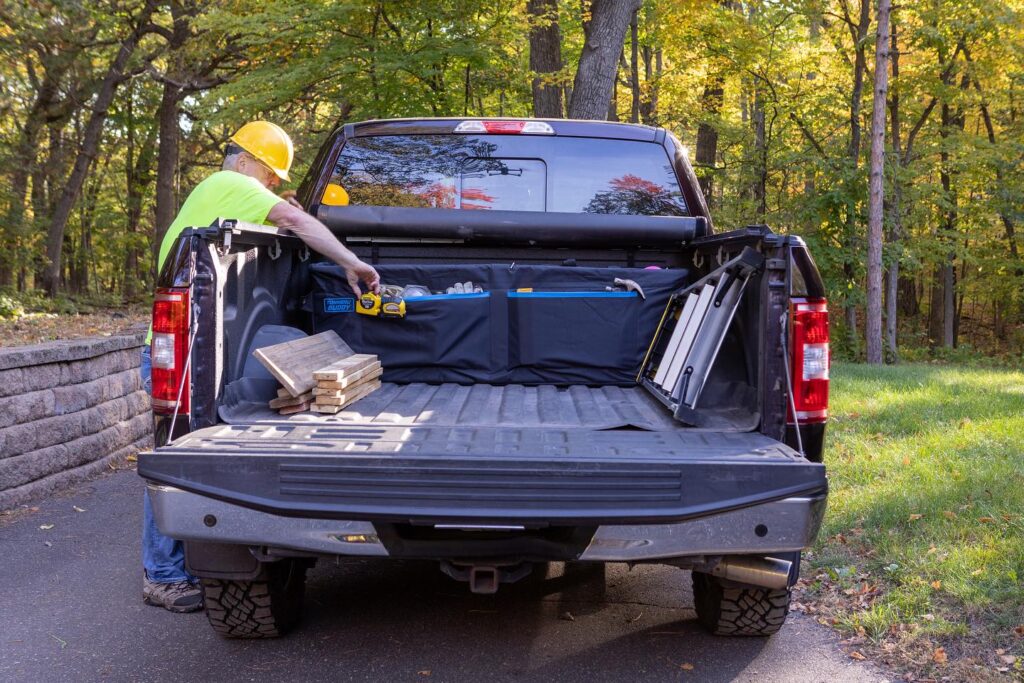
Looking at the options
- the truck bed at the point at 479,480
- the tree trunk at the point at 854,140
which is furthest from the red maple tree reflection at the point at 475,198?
the tree trunk at the point at 854,140

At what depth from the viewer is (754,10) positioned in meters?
19.4

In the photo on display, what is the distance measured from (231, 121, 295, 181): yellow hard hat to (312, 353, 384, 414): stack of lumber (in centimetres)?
111

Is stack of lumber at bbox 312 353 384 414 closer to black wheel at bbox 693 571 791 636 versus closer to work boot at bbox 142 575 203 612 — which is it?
work boot at bbox 142 575 203 612

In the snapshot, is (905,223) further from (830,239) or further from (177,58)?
(177,58)

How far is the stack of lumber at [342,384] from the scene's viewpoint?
3.73 meters

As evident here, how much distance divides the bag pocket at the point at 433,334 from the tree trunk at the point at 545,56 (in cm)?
920

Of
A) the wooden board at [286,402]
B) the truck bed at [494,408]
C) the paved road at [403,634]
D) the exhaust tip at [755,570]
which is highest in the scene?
the wooden board at [286,402]

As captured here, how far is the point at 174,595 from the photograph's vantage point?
4359 mm

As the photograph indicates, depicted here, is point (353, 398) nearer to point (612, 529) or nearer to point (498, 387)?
point (498, 387)

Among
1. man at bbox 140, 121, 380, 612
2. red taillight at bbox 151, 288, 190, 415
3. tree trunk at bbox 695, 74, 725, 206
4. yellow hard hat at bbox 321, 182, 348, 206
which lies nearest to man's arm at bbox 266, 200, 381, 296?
man at bbox 140, 121, 380, 612


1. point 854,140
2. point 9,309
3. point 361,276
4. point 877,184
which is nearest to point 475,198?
point 361,276

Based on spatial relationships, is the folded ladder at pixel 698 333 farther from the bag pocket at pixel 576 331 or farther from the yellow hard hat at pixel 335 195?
the yellow hard hat at pixel 335 195

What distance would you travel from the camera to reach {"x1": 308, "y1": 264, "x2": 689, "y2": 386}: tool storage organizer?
4793 mm

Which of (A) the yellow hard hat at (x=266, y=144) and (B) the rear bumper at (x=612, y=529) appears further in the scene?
(A) the yellow hard hat at (x=266, y=144)
